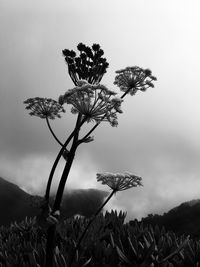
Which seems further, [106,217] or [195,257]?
[106,217]

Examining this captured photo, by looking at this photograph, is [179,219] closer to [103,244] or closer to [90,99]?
[103,244]

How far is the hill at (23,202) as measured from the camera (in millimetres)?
66625

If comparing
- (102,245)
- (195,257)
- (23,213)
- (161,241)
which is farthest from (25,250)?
(23,213)

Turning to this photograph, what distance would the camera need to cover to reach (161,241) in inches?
376

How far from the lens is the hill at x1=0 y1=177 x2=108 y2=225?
66625mm

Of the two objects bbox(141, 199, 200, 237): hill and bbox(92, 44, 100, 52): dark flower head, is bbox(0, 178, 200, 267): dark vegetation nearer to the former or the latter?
bbox(141, 199, 200, 237): hill

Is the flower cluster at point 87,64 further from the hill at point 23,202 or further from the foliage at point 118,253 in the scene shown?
the hill at point 23,202

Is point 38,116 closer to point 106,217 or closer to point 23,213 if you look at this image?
point 106,217

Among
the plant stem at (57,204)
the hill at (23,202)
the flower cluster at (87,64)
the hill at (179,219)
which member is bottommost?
the plant stem at (57,204)

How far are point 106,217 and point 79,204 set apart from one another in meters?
58.3

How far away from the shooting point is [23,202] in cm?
6975

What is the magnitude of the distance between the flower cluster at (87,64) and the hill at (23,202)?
56805 millimetres

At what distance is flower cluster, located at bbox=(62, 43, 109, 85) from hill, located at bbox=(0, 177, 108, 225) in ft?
186

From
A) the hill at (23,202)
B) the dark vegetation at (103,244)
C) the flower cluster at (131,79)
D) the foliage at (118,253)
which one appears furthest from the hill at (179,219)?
the hill at (23,202)
